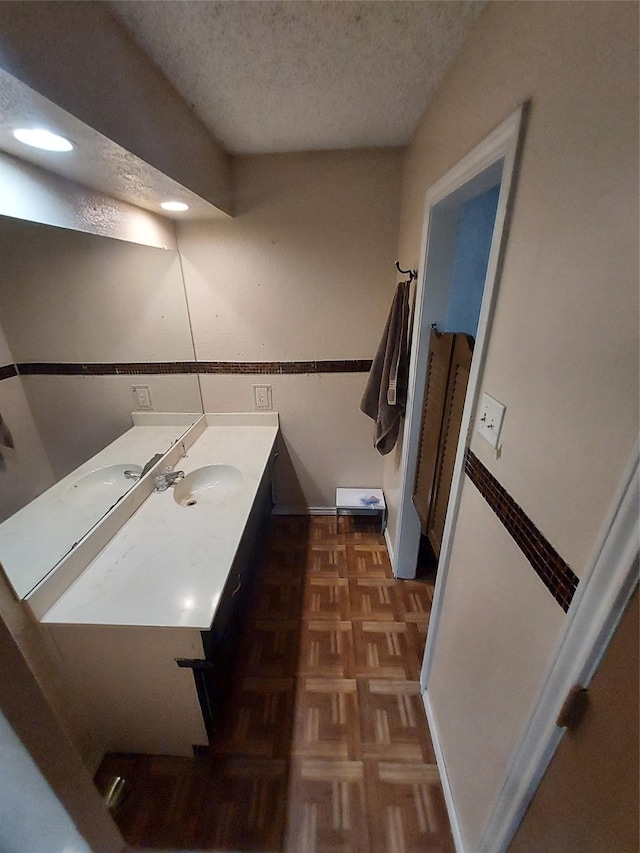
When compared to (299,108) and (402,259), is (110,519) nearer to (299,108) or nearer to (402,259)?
(299,108)

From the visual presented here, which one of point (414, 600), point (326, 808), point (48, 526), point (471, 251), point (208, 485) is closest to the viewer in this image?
point (48, 526)

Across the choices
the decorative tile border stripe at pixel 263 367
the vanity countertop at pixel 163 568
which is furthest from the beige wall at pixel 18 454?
the decorative tile border stripe at pixel 263 367

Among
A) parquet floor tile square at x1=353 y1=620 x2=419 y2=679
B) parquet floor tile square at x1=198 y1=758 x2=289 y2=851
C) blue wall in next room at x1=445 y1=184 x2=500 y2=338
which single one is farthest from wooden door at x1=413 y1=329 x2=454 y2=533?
parquet floor tile square at x1=198 y1=758 x2=289 y2=851

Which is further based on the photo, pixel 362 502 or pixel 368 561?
pixel 362 502

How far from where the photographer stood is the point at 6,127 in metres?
0.75

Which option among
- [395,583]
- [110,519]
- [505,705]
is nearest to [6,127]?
[110,519]

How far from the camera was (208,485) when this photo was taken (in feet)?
5.82

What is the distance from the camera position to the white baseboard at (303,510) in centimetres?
253

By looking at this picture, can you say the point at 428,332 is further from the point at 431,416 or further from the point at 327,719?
the point at 327,719

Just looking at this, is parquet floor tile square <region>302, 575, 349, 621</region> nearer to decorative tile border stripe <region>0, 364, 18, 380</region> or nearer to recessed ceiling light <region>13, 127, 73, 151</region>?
decorative tile border stripe <region>0, 364, 18, 380</region>

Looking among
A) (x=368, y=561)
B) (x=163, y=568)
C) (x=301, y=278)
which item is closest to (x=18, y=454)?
(x=163, y=568)

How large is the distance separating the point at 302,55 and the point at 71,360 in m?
1.23

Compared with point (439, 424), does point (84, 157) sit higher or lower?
higher

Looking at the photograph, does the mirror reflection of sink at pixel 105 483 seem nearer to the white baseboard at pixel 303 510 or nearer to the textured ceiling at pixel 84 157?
the textured ceiling at pixel 84 157
